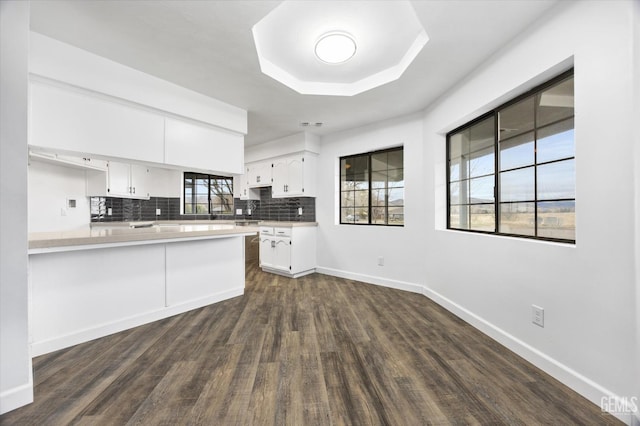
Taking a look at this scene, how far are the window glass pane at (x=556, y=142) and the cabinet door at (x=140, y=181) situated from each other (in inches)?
148

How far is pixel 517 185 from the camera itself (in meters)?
2.05

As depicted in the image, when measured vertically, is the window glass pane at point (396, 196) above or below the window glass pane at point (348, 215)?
above

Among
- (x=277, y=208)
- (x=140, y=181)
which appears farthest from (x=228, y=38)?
(x=277, y=208)

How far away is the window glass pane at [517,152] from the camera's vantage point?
1.93 m

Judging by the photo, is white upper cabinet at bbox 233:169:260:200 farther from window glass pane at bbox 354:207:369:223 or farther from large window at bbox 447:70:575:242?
large window at bbox 447:70:575:242

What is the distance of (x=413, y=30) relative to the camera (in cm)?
196

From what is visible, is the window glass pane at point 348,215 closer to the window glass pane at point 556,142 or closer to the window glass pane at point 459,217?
the window glass pane at point 459,217

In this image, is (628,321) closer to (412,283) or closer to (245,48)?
(412,283)

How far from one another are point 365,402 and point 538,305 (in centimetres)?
136

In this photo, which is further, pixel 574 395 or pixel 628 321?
pixel 574 395

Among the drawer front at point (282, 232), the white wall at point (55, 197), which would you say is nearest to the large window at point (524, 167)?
the drawer front at point (282, 232)

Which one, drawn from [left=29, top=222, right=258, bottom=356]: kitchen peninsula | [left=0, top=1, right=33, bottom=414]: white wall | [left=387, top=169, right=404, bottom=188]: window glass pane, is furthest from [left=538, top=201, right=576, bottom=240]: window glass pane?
[left=0, top=1, right=33, bottom=414]: white wall

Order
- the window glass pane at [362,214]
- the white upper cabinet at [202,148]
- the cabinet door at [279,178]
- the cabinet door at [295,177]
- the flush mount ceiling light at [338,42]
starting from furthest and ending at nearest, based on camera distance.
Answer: the cabinet door at [279,178] → the cabinet door at [295,177] → the window glass pane at [362,214] → the white upper cabinet at [202,148] → the flush mount ceiling light at [338,42]

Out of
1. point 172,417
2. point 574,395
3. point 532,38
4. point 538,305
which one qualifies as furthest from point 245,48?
point 574,395
